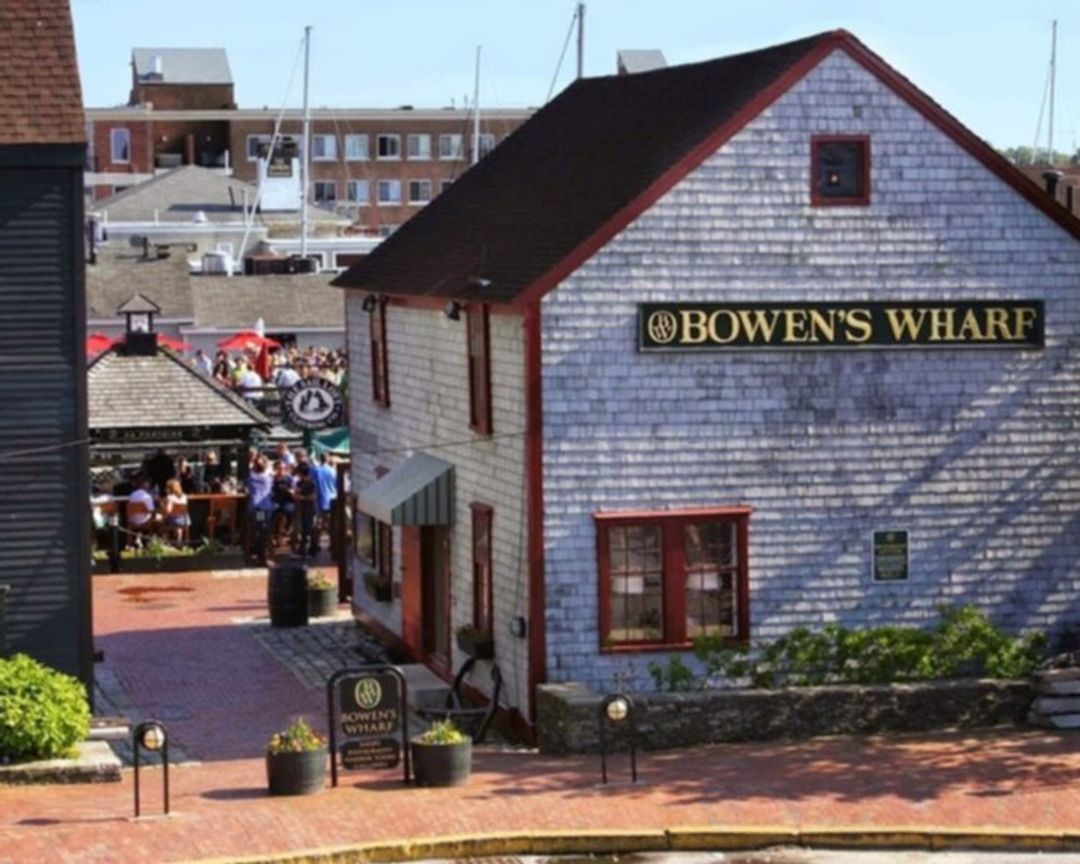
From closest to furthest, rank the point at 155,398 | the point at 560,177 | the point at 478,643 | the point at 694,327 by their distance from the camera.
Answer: the point at 694,327
the point at 478,643
the point at 560,177
the point at 155,398

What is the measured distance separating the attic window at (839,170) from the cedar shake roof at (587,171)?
724 mm

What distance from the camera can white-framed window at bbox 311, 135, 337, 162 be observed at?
134250 mm

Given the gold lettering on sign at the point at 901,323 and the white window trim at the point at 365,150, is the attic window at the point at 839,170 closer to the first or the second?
the gold lettering on sign at the point at 901,323

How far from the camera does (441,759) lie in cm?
2581

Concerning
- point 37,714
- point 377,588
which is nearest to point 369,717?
point 37,714

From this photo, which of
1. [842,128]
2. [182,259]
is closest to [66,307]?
[842,128]

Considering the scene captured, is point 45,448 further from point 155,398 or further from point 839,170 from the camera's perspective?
point 155,398

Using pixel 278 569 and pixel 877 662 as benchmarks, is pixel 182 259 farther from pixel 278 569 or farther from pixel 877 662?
pixel 877 662

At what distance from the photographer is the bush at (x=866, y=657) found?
95.7 ft

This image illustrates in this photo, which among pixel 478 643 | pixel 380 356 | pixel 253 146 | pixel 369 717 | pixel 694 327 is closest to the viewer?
pixel 369 717

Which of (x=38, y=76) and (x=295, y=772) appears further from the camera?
(x=38, y=76)

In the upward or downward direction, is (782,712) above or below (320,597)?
above

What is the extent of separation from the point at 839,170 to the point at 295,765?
30.3 feet

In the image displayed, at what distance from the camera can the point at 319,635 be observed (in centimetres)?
3825
